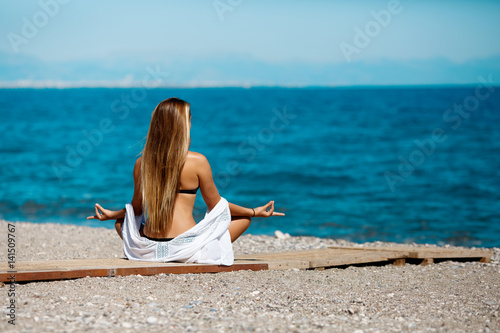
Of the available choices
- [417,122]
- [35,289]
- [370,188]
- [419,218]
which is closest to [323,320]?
[35,289]

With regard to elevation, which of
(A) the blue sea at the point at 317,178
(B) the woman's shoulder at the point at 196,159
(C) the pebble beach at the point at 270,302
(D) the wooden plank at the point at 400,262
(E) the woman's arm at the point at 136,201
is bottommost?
(C) the pebble beach at the point at 270,302

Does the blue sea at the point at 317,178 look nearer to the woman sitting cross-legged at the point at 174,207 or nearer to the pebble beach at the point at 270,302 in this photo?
the woman sitting cross-legged at the point at 174,207

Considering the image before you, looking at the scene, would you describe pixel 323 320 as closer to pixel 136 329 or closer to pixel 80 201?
pixel 136 329

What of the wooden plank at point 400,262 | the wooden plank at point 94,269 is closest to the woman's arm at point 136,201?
the wooden plank at point 94,269

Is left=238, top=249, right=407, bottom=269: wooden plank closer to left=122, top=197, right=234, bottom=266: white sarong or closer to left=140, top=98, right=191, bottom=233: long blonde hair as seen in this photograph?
left=122, top=197, right=234, bottom=266: white sarong

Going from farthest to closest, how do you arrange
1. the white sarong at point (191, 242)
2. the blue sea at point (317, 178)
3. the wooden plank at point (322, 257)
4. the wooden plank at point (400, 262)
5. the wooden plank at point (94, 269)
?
the blue sea at point (317, 178)
the wooden plank at point (400, 262)
the wooden plank at point (322, 257)
the white sarong at point (191, 242)
the wooden plank at point (94, 269)

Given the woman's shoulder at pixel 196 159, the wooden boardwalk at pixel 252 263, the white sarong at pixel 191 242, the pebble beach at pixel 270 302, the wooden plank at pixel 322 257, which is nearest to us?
the pebble beach at pixel 270 302

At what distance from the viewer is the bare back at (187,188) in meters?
5.36

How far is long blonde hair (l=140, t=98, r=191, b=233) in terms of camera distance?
5.16 m

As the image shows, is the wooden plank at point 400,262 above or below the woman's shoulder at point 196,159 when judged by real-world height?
below

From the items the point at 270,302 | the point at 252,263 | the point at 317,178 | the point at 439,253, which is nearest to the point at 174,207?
the point at 252,263

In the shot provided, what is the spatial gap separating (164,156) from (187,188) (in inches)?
16.7

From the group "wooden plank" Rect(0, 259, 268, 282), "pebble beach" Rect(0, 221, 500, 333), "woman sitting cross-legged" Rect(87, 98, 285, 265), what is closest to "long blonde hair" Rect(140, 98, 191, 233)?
"woman sitting cross-legged" Rect(87, 98, 285, 265)

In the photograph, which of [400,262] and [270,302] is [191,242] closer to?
[270,302]
